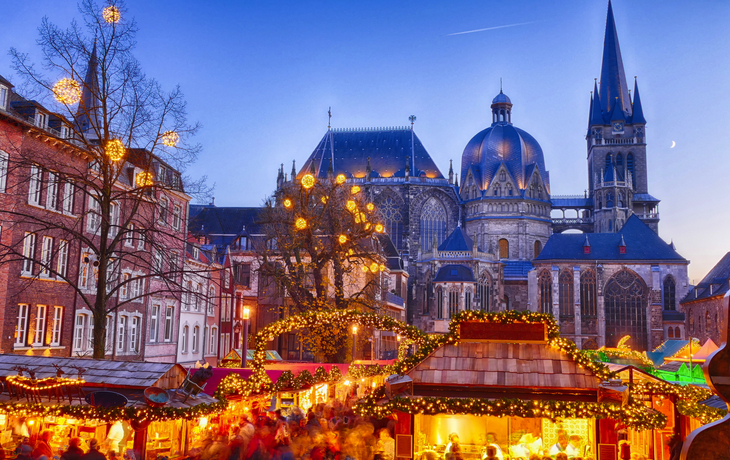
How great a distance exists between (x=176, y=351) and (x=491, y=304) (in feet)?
129

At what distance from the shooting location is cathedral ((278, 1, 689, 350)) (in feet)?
212

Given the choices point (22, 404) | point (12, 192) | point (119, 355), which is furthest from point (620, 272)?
point (22, 404)

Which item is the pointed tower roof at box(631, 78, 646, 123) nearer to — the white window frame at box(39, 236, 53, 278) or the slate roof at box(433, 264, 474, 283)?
the slate roof at box(433, 264, 474, 283)

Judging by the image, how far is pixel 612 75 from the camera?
87.6 meters

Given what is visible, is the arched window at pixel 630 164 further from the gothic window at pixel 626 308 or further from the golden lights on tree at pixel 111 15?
the golden lights on tree at pixel 111 15

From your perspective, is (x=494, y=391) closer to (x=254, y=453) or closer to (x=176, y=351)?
(x=254, y=453)

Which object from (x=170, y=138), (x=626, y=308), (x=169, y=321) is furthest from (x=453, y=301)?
(x=170, y=138)

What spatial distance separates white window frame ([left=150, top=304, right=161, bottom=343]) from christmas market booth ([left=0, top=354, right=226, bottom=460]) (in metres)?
18.1

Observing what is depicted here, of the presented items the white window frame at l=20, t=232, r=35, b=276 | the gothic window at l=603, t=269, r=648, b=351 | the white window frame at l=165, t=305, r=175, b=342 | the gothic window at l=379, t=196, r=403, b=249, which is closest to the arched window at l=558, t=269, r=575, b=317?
the gothic window at l=603, t=269, r=648, b=351

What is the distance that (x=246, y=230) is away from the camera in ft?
160

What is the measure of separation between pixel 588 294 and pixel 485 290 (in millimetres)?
10265

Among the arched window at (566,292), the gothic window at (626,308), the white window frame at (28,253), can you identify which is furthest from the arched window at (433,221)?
the white window frame at (28,253)

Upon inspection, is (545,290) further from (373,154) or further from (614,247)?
(373,154)

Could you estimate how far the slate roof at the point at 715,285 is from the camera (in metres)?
49.5
